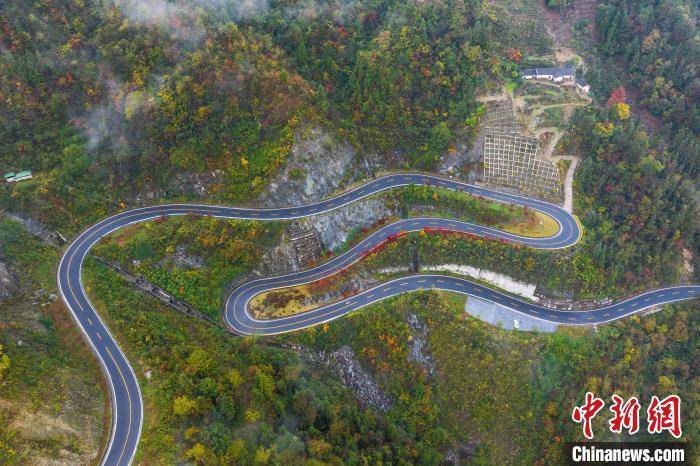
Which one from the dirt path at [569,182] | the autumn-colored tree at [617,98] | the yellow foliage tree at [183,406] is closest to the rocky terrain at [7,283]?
the yellow foliage tree at [183,406]

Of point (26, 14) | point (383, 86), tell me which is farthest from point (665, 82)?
point (26, 14)

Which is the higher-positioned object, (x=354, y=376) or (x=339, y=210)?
(x=339, y=210)

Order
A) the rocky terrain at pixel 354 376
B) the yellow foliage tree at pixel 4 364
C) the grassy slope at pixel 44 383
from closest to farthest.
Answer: the grassy slope at pixel 44 383 < the yellow foliage tree at pixel 4 364 < the rocky terrain at pixel 354 376

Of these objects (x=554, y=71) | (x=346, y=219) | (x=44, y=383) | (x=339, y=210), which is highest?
(x=554, y=71)

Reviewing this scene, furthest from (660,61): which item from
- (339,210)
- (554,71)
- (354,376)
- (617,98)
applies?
(354,376)

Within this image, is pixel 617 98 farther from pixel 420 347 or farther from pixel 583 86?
pixel 420 347

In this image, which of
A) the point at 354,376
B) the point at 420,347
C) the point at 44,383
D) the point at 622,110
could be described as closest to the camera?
the point at 44,383

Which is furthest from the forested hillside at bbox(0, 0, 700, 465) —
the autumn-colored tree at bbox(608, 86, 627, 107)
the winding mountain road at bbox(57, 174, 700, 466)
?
the autumn-colored tree at bbox(608, 86, 627, 107)

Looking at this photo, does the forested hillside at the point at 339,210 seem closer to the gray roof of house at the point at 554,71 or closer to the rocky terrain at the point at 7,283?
the rocky terrain at the point at 7,283

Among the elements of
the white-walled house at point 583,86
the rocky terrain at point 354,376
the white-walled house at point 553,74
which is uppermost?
the white-walled house at point 553,74
